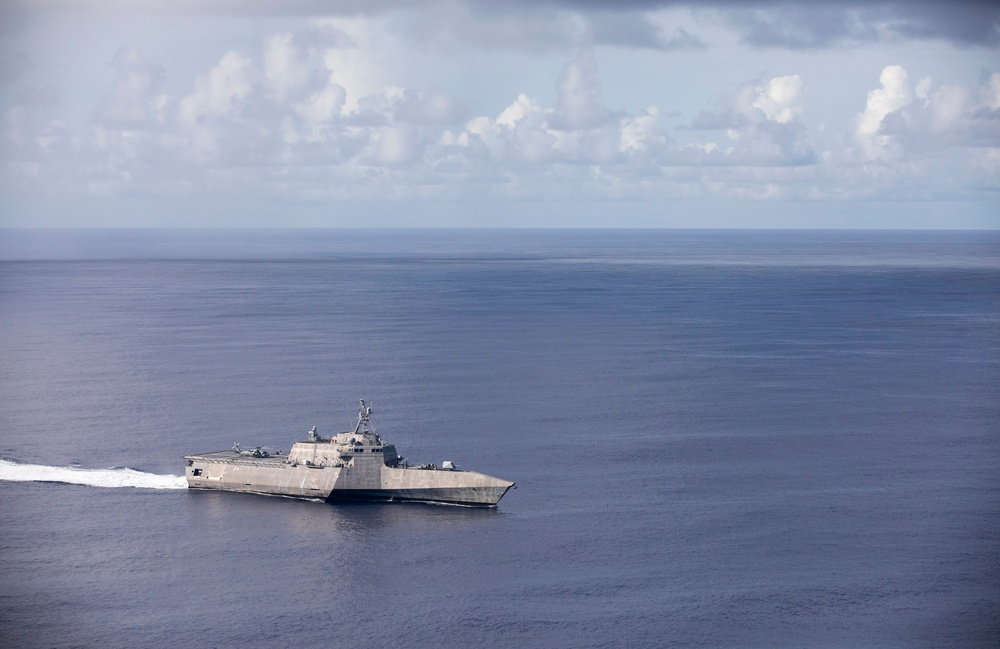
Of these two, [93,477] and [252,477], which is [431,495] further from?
[93,477]

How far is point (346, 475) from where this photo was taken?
335 ft

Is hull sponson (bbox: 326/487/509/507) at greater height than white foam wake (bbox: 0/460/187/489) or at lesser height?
lesser

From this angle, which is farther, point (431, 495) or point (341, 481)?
point (341, 481)

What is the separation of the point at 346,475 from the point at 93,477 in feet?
80.6

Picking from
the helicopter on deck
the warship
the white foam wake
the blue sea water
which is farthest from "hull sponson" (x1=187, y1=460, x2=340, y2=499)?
the helicopter on deck

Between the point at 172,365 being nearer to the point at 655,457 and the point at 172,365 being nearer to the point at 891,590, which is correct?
the point at 655,457

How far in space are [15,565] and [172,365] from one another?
83824mm

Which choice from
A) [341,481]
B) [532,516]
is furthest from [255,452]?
[532,516]

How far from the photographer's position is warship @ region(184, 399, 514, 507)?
9912 centimetres

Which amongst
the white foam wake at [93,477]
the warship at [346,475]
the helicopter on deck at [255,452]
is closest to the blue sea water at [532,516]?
the white foam wake at [93,477]

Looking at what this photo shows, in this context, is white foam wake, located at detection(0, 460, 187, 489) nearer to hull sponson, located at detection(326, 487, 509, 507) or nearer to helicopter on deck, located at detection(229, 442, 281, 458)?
helicopter on deck, located at detection(229, 442, 281, 458)

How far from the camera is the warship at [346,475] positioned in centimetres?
9912

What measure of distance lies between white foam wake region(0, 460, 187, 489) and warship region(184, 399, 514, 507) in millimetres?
2526

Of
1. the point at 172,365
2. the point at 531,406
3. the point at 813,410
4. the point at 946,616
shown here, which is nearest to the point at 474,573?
the point at 946,616
